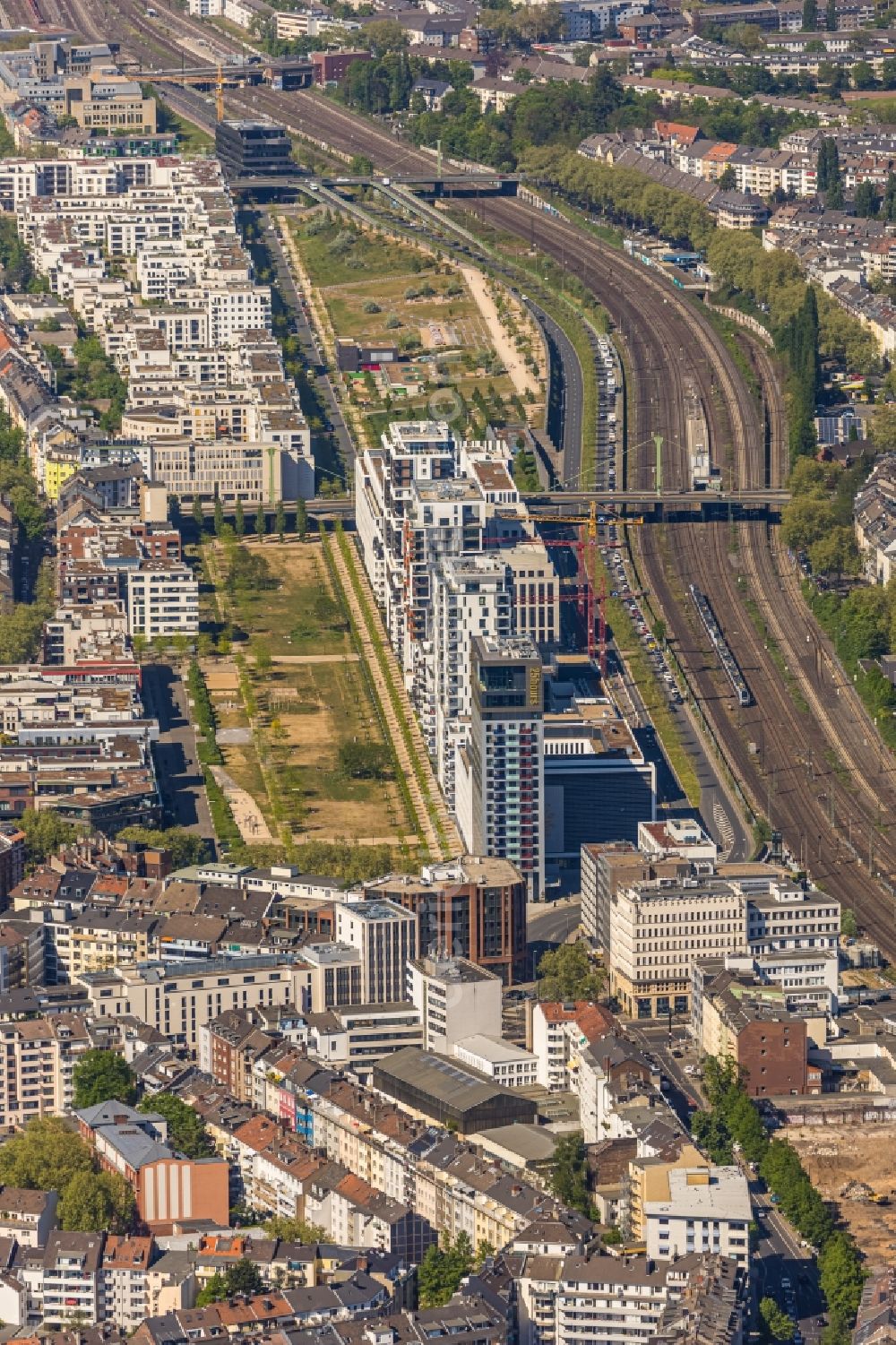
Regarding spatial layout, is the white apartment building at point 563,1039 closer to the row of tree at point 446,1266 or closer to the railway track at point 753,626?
the row of tree at point 446,1266

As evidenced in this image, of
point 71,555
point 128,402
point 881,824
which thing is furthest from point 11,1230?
point 128,402

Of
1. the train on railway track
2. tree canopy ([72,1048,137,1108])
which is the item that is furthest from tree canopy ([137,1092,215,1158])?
the train on railway track

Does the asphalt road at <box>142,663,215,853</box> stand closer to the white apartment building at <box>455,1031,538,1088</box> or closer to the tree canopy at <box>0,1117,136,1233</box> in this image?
the white apartment building at <box>455,1031,538,1088</box>

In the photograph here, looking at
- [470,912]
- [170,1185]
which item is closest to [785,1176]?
[170,1185]

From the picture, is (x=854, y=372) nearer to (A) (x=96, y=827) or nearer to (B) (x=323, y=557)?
(B) (x=323, y=557)

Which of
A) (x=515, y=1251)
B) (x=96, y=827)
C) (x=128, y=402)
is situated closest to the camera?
(x=515, y=1251)

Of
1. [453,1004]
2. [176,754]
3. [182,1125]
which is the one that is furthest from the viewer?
[176,754]

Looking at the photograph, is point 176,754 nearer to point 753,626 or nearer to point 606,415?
point 753,626
